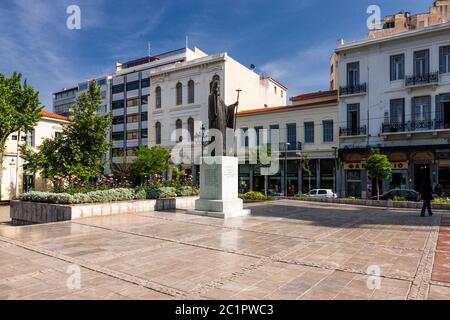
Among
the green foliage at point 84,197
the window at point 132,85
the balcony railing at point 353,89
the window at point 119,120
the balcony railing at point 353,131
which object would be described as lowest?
the green foliage at point 84,197

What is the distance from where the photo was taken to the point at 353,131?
28.9 metres

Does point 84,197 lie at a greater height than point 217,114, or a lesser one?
lesser

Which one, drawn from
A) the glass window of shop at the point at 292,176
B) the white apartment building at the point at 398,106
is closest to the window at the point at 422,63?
the white apartment building at the point at 398,106

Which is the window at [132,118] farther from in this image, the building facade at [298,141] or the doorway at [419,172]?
the doorway at [419,172]

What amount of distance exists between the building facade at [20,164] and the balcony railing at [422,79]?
30813 mm

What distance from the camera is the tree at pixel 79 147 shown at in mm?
18672

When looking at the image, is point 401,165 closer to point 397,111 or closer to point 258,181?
point 397,111

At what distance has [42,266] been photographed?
5520 mm

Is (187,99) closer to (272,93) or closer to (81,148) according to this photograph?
(272,93)

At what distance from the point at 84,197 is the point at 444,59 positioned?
27248mm

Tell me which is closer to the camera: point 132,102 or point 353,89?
point 353,89

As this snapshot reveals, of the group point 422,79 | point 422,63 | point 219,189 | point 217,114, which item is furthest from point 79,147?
point 422,63

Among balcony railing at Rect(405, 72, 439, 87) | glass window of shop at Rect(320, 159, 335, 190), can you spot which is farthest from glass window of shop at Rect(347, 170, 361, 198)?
balcony railing at Rect(405, 72, 439, 87)
